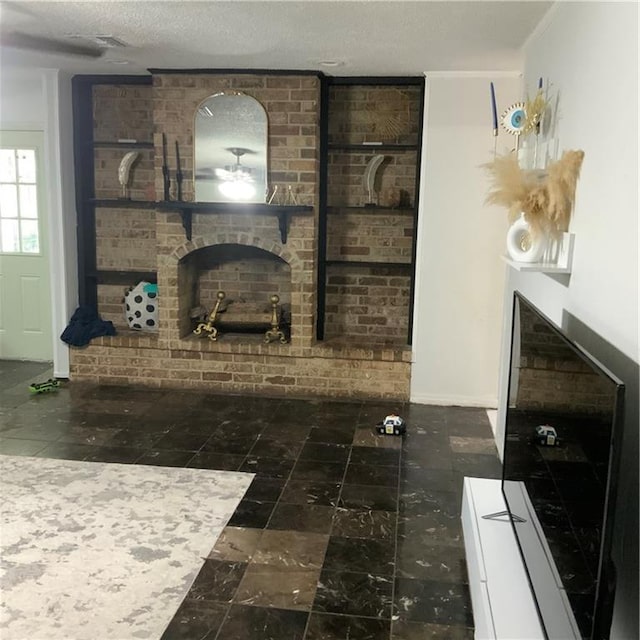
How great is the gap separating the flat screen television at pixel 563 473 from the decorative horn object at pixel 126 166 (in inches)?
146

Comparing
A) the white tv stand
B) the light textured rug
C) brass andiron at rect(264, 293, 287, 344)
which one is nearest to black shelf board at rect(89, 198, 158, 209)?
brass andiron at rect(264, 293, 287, 344)

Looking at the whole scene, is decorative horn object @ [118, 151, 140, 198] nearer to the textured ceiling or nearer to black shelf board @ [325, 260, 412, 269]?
the textured ceiling

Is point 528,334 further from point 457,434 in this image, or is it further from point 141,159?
point 141,159

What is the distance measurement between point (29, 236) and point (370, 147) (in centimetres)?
315

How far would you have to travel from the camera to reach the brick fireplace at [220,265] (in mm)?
4816

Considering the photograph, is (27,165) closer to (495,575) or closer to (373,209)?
(373,209)

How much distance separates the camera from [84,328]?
5219 millimetres

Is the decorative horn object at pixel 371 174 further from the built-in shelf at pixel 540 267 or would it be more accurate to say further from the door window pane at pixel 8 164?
the door window pane at pixel 8 164

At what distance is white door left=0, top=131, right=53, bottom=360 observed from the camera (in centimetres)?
579

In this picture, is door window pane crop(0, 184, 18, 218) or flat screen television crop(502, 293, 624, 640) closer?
flat screen television crop(502, 293, 624, 640)

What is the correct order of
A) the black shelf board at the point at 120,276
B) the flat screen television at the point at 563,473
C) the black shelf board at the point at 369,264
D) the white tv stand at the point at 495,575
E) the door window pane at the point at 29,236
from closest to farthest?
the flat screen television at the point at 563,473, the white tv stand at the point at 495,575, the black shelf board at the point at 369,264, the black shelf board at the point at 120,276, the door window pane at the point at 29,236

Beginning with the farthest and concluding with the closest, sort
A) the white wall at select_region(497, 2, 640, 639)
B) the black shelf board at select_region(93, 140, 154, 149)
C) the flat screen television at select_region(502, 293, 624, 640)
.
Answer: the black shelf board at select_region(93, 140, 154, 149) < the white wall at select_region(497, 2, 640, 639) < the flat screen television at select_region(502, 293, 624, 640)

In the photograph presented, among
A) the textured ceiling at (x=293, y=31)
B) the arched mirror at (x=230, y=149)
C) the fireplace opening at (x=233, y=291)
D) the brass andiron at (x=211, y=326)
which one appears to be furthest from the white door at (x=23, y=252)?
the arched mirror at (x=230, y=149)

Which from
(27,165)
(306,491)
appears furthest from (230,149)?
(306,491)
